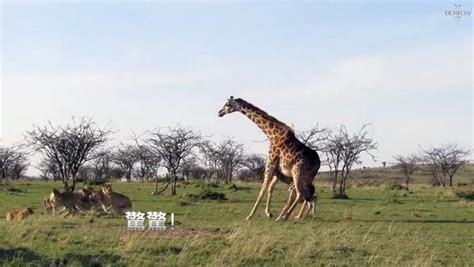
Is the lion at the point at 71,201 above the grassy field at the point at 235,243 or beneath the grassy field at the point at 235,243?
above

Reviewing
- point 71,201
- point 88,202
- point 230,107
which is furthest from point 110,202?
point 230,107

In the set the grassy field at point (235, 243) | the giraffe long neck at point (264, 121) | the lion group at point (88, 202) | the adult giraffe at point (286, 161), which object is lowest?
the grassy field at point (235, 243)

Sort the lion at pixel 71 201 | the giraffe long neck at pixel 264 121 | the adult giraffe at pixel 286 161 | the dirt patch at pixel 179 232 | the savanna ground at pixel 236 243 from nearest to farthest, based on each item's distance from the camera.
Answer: the savanna ground at pixel 236 243 < the dirt patch at pixel 179 232 < the lion at pixel 71 201 < the adult giraffe at pixel 286 161 < the giraffe long neck at pixel 264 121

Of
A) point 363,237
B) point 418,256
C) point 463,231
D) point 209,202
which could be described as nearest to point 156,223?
point 363,237

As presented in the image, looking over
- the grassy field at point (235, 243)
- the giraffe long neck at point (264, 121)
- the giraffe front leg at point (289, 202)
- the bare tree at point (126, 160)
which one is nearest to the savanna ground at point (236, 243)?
the grassy field at point (235, 243)

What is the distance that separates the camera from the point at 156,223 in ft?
51.8

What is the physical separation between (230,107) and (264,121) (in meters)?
1.23

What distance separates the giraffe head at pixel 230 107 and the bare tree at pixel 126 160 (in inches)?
1769

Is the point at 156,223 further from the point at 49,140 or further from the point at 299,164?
the point at 49,140

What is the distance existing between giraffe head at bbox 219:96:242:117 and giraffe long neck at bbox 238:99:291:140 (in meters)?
0.18

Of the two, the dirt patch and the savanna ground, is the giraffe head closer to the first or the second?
the savanna ground

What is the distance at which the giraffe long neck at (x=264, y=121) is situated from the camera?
69.9 ft

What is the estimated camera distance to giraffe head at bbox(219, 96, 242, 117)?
21.8 meters

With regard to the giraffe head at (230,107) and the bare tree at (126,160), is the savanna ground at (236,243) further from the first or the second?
the bare tree at (126,160)
